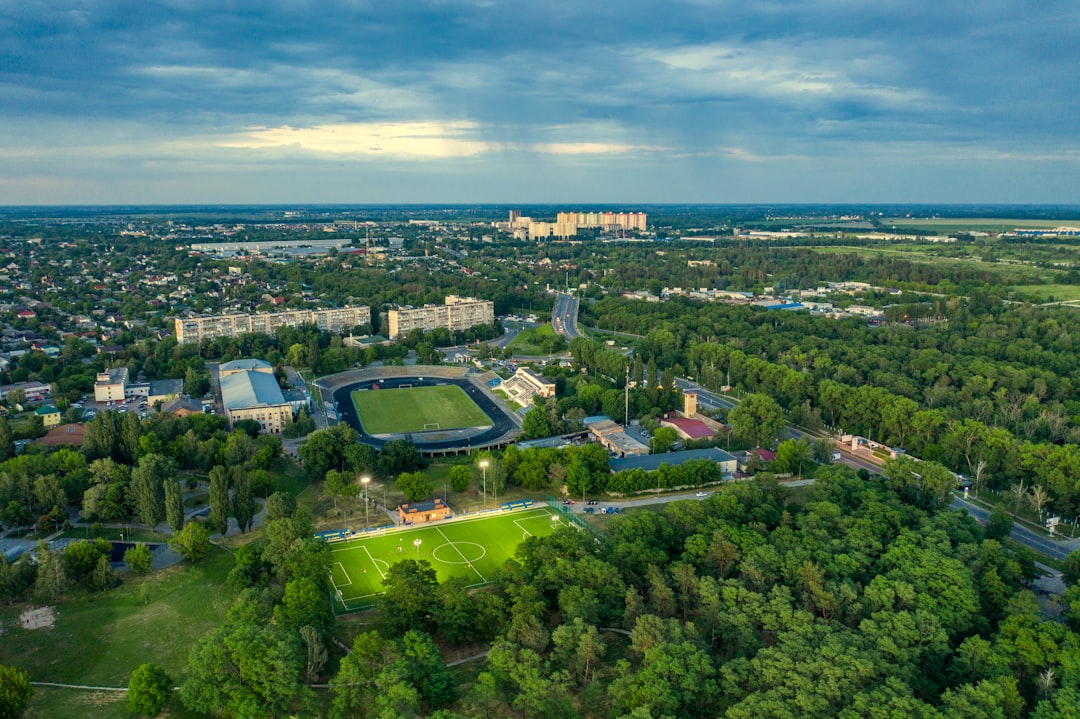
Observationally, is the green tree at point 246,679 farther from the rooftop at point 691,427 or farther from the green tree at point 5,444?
the rooftop at point 691,427

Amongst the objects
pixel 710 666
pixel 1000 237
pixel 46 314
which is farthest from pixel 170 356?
pixel 1000 237

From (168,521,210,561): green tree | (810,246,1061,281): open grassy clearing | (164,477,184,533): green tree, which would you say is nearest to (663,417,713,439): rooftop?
(168,521,210,561): green tree

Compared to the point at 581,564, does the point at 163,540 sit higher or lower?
lower

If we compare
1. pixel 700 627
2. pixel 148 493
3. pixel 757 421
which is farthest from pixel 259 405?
pixel 700 627

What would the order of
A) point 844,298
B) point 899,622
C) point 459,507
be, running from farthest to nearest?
point 844,298 < point 459,507 < point 899,622

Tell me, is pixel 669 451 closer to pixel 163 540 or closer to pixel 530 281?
pixel 163 540

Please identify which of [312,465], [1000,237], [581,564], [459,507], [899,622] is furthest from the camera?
[1000,237]

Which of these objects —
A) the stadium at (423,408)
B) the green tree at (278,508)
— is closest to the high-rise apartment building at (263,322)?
the stadium at (423,408)
